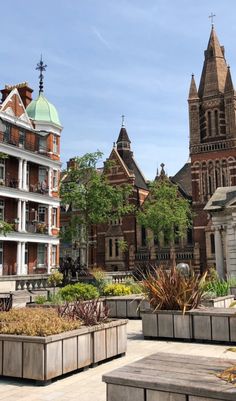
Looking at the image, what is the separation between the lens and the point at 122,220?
192ft

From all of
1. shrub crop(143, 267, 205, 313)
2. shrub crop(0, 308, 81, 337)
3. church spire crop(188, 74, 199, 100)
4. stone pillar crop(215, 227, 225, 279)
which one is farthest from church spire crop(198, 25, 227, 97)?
shrub crop(0, 308, 81, 337)

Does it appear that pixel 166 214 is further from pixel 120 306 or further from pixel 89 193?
pixel 120 306

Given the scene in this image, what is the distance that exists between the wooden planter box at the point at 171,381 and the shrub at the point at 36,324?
2.66 m

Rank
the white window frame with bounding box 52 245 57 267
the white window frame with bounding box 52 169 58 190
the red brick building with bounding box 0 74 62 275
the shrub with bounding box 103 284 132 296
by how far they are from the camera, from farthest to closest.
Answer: the white window frame with bounding box 52 169 58 190 → the white window frame with bounding box 52 245 57 267 → the red brick building with bounding box 0 74 62 275 → the shrub with bounding box 103 284 132 296

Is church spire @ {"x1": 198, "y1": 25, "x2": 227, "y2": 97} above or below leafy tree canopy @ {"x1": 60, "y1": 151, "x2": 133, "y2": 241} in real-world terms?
above

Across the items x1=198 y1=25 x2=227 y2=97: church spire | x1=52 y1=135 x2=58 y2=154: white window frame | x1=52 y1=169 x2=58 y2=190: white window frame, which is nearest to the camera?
x1=52 y1=169 x2=58 y2=190: white window frame

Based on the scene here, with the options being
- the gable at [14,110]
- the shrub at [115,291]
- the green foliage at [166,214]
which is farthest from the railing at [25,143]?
the shrub at [115,291]

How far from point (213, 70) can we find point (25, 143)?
32110mm

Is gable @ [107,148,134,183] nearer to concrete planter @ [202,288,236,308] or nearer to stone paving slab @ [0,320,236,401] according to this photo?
concrete planter @ [202,288,236,308]

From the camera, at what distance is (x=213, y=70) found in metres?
58.3

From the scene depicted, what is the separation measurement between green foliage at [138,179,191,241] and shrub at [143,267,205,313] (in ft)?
115

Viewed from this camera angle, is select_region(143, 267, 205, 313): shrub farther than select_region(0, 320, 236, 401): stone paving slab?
Yes

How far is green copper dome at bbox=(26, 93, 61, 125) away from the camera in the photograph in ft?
127

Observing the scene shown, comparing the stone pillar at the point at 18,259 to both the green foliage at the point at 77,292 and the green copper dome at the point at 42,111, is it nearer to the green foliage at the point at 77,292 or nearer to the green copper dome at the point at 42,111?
the green copper dome at the point at 42,111
